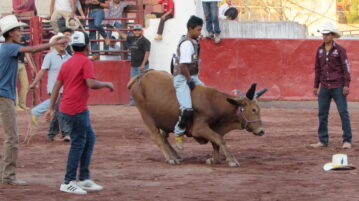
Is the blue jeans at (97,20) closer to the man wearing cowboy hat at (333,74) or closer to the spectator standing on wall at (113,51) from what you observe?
the spectator standing on wall at (113,51)

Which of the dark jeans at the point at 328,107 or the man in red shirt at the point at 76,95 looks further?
the dark jeans at the point at 328,107

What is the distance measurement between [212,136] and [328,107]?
2549mm

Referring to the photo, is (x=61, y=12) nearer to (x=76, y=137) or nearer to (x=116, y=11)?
(x=116, y=11)

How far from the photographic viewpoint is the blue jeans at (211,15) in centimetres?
2039

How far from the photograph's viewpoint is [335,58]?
12250 millimetres

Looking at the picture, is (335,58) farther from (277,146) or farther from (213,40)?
(213,40)

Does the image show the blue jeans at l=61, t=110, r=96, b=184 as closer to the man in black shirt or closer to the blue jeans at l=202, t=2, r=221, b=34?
the man in black shirt

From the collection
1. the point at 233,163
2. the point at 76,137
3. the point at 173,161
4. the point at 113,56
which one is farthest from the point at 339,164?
the point at 113,56

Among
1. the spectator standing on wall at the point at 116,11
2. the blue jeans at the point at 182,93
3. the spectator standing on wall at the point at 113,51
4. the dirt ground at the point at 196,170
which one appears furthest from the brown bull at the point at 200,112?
the spectator standing on wall at the point at 116,11

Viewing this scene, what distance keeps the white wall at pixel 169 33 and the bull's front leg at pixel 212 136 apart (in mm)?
10487

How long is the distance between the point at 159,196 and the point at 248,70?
13.3 metres

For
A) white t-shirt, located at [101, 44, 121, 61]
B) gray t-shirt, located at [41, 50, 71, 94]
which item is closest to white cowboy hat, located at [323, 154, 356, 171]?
gray t-shirt, located at [41, 50, 71, 94]

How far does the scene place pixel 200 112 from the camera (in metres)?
11.0

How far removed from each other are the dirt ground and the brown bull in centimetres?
35
